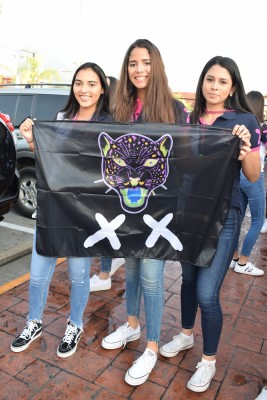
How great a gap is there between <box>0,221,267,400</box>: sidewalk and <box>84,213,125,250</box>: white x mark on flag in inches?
32.2

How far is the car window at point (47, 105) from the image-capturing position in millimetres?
5395

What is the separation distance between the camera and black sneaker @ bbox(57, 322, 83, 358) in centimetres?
259

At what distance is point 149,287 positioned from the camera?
237 centimetres

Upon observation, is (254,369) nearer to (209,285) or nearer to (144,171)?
(209,285)

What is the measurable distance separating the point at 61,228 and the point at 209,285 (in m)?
0.98

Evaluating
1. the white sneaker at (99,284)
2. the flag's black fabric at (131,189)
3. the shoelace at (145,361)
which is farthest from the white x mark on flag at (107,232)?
the white sneaker at (99,284)

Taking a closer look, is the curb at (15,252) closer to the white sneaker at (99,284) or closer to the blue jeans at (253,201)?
the white sneaker at (99,284)

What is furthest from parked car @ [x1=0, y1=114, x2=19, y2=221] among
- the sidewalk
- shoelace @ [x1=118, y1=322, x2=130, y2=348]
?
shoelace @ [x1=118, y1=322, x2=130, y2=348]

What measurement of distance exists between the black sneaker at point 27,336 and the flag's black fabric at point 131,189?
0.61m

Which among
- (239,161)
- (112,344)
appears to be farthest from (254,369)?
(239,161)

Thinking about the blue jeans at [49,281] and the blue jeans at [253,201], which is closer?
the blue jeans at [49,281]

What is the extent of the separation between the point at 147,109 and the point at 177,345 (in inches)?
64.2

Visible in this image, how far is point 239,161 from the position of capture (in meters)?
2.21

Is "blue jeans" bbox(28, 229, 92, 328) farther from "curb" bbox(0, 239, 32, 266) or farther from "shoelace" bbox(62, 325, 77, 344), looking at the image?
"curb" bbox(0, 239, 32, 266)
